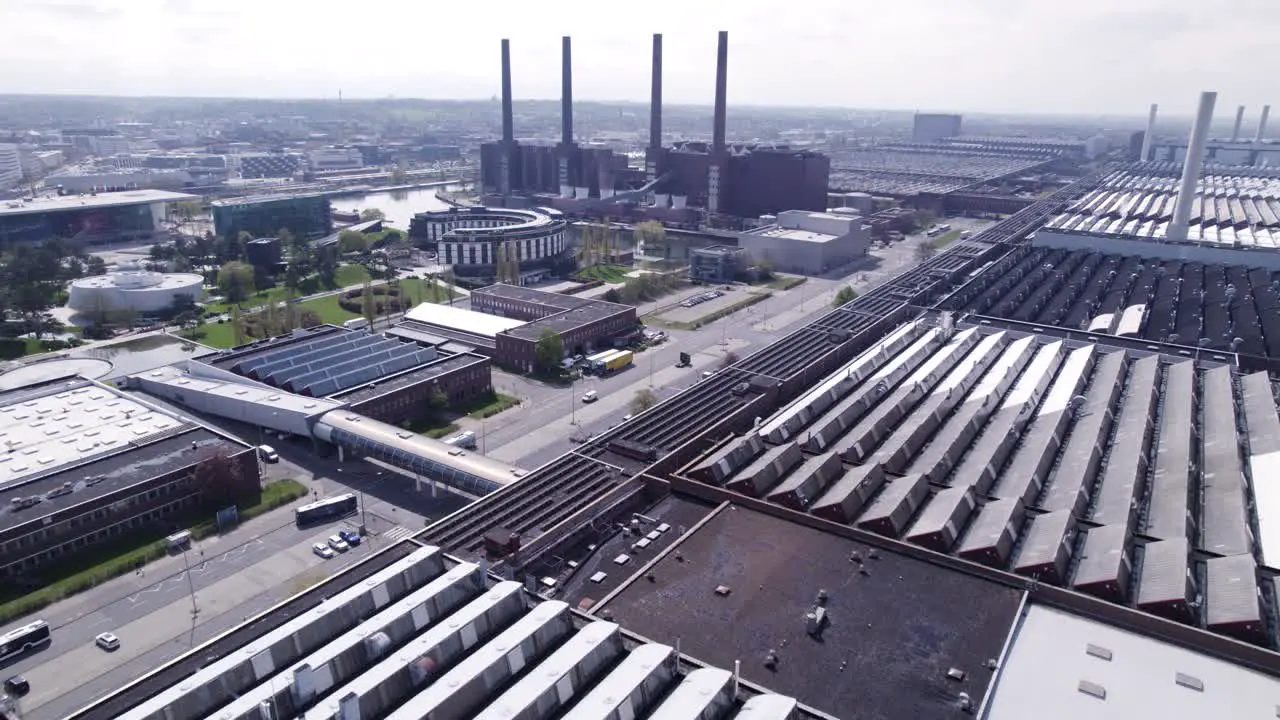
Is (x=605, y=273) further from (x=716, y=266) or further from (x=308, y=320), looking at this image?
(x=308, y=320)

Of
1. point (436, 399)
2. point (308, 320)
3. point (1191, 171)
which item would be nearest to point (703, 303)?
point (436, 399)

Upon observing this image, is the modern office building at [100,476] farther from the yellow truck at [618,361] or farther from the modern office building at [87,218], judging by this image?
the modern office building at [87,218]

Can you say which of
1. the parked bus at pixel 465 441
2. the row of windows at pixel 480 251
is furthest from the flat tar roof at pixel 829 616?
the row of windows at pixel 480 251

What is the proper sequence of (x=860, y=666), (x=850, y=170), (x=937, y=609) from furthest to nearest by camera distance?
(x=850, y=170) → (x=937, y=609) → (x=860, y=666)

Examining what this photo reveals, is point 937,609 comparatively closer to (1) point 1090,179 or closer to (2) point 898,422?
(2) point 898,422

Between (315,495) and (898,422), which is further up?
(898,422)

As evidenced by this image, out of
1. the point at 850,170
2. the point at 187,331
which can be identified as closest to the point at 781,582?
the point at 187,331
